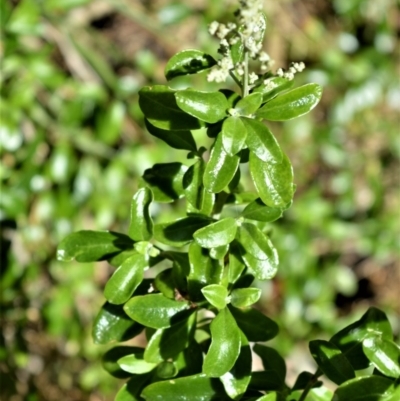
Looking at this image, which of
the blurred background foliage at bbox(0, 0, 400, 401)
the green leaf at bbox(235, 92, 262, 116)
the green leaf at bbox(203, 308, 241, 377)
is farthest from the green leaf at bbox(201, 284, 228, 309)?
the blurred background foliage at bbox(0, 0, 400, 401)

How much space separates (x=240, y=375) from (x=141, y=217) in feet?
0.85

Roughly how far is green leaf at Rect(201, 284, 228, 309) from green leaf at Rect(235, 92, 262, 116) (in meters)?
0.22

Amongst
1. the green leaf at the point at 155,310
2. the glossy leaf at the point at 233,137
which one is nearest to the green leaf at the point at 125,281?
the green leaf at the point at 155,310

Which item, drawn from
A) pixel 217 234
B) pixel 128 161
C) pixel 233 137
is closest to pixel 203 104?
pixel 233 137

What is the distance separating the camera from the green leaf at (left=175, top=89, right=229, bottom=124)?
29.7 inches

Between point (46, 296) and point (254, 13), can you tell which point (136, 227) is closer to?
point (254, 13)

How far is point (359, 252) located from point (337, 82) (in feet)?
2.38

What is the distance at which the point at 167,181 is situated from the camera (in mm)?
913

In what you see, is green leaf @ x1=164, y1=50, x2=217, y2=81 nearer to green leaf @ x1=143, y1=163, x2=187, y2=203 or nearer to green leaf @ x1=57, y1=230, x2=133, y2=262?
green leaf @ x1=143, y1=163, x2=187, y2=203

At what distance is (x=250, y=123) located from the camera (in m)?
0.77

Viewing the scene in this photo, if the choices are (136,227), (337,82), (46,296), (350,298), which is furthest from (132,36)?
(136,227)

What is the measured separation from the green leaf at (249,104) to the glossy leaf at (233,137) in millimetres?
25

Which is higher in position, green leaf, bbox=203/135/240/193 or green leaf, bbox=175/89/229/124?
green leaf, bbox=175/89/229/124

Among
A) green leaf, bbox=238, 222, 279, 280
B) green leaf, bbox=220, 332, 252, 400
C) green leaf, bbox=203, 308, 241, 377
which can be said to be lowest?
green leaf, bbox=220, 332, 252, 400
